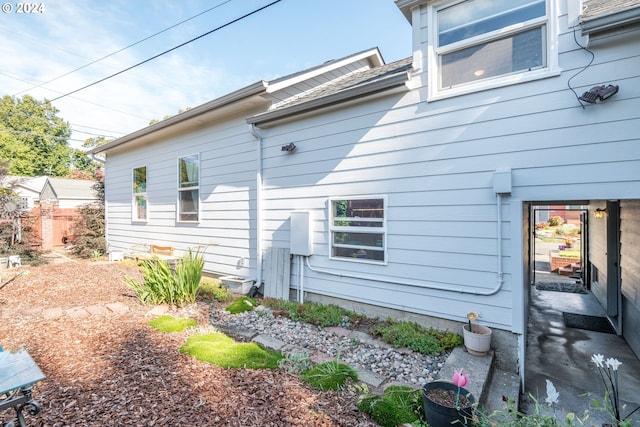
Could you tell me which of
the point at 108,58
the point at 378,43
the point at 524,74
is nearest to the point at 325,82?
the point at 378,43

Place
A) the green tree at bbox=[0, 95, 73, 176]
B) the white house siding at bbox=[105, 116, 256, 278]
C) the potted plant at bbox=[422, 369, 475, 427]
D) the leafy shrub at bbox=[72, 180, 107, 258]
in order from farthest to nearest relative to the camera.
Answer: the green tree at bbox=[0, 95, 73, 176] < the leafy shrub at bbox=[72, 180, 107, 258] < the white house siding at bbox=[105, 116, 256, 278] < the potted plant at bbox=[422, 369, 475, 427]

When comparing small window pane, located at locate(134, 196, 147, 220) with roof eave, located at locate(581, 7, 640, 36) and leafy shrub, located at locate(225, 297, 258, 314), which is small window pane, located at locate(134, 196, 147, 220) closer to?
leafy shrub, located at locate(225, 297, 258, 314)

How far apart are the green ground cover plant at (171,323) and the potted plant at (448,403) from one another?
10.4 ft

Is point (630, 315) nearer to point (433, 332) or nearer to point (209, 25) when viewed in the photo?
point (433, 332)

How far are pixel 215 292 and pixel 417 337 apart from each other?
12.5 ft

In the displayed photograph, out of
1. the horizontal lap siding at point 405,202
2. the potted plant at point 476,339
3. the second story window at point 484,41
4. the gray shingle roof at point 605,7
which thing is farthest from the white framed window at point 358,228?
the gray shingle roof at point 605,7

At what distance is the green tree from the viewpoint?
29000 mm

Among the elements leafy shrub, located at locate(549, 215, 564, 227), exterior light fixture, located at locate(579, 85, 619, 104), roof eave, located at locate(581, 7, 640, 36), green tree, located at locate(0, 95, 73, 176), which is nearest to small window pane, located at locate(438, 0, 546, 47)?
roof eave, located at locate(581, 7, 640, 36)

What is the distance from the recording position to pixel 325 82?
22.3 ft

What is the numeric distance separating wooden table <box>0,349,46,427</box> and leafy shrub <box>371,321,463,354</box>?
333cm

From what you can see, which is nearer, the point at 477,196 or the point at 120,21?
the point at 477,196

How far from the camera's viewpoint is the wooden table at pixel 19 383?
1938 mm

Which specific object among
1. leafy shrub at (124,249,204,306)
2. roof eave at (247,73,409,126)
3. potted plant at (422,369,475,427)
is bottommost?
potted plant at (422,369,475,427)

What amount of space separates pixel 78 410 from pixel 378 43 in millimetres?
8510
